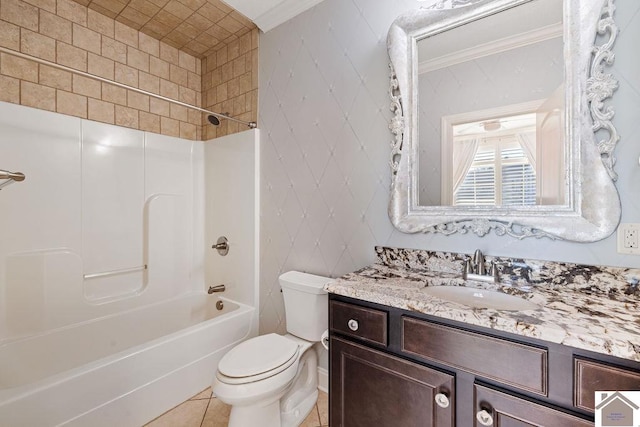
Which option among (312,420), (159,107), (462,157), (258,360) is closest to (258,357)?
(258,360)

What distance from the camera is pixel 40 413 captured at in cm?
125

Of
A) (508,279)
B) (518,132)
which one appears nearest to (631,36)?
(518,132)

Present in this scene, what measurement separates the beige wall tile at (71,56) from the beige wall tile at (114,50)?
146 millimetres

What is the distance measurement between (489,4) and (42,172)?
264 cm

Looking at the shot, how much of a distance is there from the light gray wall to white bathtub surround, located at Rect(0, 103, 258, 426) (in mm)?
243

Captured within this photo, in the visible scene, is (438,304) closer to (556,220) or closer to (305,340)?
(556,220)

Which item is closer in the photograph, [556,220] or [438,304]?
[438,304]

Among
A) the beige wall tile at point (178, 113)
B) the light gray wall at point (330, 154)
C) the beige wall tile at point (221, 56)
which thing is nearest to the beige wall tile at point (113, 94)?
the beige wall tile at point (178, 113)

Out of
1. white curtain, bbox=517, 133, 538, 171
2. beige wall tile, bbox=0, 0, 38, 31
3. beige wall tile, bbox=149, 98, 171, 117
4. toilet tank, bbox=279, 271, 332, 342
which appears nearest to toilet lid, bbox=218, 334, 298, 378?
toilet tank, bbox=279, 271, 332, 342

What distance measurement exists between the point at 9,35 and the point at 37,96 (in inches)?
13.8

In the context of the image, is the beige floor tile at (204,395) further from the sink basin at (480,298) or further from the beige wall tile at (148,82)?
the beige wall tile at (148,82)

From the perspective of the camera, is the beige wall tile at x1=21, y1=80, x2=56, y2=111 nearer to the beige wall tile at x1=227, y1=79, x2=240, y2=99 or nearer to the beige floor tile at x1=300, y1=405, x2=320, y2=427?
the beige wall tile at x1=227, y1=79, x2=240, y2=99

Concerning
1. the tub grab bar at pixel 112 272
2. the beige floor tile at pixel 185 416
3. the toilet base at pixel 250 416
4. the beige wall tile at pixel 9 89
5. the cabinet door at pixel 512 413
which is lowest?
the beige floor tile at pixel 185 416

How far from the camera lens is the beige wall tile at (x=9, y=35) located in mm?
1694
